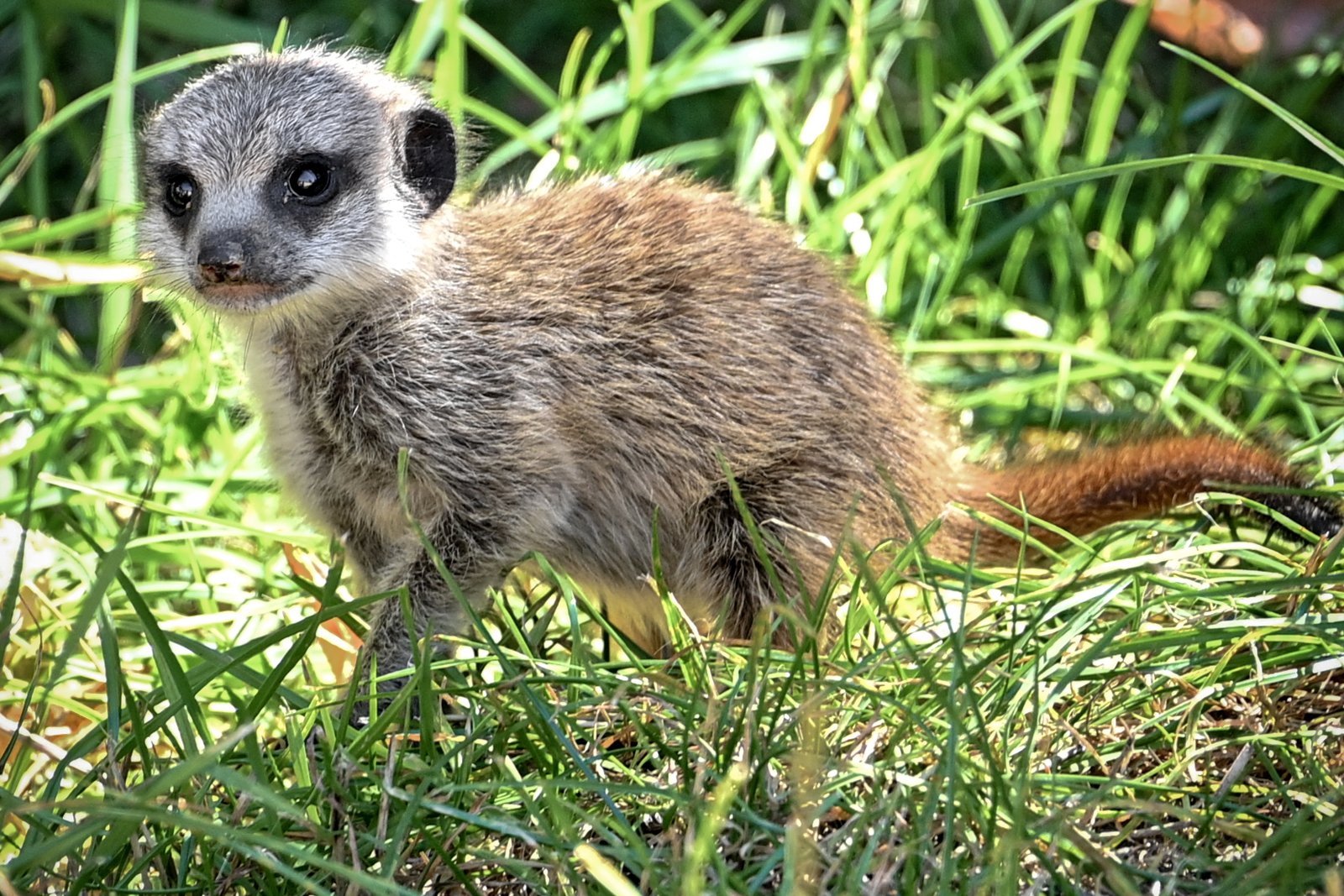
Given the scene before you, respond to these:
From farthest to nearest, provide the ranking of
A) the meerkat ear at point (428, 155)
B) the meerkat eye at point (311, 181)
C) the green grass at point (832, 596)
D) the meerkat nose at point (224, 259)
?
1. the meerkat ear at point (428, 155)
2. the meerkat eye at point (311, 181)
3. the meerkat nose at point (224, 259)
4. the green grass at point (832, 596)

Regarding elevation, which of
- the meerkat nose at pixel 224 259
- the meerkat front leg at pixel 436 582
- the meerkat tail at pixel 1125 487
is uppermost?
the meerkat nose at pixel 224 259

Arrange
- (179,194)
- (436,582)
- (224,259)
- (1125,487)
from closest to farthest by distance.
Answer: (224,259), (436,582), (179,194), (1125,487)

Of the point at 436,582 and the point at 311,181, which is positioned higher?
the point at 311,181

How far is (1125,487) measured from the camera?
3305 mm

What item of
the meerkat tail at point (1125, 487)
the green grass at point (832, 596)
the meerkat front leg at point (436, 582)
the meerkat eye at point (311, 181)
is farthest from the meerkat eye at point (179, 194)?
the meerkat tail at point (1125, 487)

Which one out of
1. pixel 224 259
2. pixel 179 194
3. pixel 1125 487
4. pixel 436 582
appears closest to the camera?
pixel 224 259

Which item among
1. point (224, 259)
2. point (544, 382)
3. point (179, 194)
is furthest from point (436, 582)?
point (179, 194)

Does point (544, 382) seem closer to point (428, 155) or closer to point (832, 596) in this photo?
point (428, 155)

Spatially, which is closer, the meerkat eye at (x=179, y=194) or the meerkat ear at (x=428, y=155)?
the meerkat eye at (x=179, y=194)

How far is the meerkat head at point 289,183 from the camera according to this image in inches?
117

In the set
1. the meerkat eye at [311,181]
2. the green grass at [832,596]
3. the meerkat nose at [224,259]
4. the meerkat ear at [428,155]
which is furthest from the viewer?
the meerkat ear at [428,155]

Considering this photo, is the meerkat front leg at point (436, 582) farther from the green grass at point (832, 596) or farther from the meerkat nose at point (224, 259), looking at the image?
the meerkat nose at point (224, 259)

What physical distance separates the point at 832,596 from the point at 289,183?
1404 millimetres

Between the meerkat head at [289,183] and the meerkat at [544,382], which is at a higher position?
the meerkat head at [289,183]
